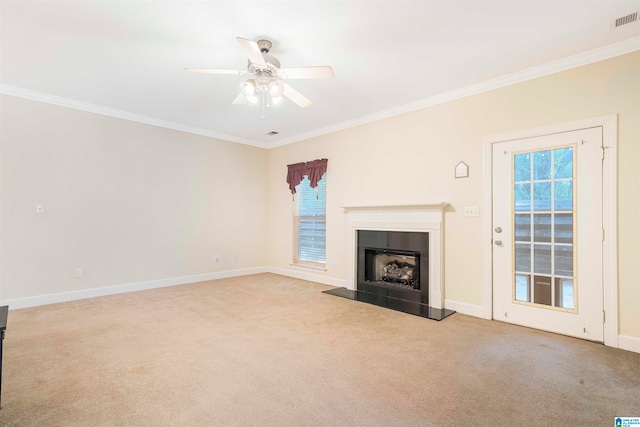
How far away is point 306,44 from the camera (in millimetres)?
2768

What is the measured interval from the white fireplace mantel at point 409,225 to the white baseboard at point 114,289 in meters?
2.52

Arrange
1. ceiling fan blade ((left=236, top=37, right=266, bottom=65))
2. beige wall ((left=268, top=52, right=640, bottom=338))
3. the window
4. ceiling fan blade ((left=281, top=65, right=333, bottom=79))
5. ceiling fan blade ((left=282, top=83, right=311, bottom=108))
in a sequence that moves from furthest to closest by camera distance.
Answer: the window
ceiling fan blade ((left=282, top=83, right=311, bottom=108))
beige wall ((left=268, top=52, right=640, bottom=338))
ceiling fan blade ((left=281, top=65, right=333, bottom=79))
ceiling fan blade ((left=236, top=37, right=266, bottom=65))

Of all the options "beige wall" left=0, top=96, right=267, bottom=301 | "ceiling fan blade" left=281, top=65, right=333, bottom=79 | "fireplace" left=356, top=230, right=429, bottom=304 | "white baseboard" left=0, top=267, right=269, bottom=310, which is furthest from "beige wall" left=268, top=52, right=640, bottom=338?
"ceiling fan blade" left=281, top=65, right=333, bottom=79

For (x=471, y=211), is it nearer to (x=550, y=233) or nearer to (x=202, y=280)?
(x=550, y=233)

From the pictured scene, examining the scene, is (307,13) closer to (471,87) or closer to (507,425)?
(471,87)

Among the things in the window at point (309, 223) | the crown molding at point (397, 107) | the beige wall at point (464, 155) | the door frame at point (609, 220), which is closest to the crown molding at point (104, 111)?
the crown molding at point (397, 107)

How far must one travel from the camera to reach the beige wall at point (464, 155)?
8.79ft

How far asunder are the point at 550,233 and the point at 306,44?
3060 millimetres

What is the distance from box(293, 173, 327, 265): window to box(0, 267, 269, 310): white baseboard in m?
1.21

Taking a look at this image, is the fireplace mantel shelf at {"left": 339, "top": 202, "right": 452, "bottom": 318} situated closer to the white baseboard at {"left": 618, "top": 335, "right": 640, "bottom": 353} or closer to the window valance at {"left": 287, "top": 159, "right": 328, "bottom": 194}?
the window valance at {"left": 287, "top": 159, "right": 328, "bottom": 194}

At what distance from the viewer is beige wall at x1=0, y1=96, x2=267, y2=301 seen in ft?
12.6

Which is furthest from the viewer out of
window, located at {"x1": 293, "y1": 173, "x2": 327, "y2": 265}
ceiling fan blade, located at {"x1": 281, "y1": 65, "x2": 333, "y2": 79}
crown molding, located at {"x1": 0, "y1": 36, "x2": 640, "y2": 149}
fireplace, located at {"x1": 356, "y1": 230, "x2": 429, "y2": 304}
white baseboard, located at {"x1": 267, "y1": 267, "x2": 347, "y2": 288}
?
window, located at {"x1": 293, "y1": 173, "x2": 327, "y2": 265}

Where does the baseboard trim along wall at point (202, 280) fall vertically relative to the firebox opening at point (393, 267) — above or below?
below

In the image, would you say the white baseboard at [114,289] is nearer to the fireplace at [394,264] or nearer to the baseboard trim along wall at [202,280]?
the baseboard trim along wall at [202,280]
